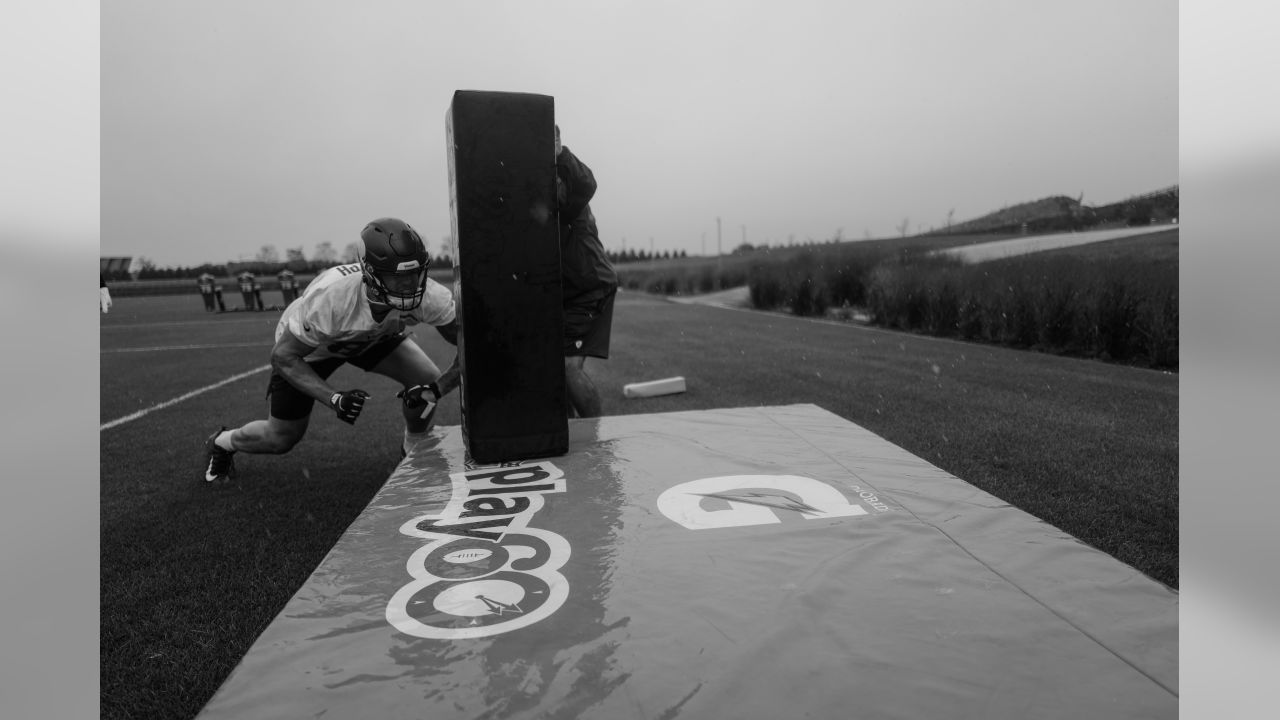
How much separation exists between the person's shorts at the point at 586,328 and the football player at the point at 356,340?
28.6 inches

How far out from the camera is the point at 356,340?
4141mm

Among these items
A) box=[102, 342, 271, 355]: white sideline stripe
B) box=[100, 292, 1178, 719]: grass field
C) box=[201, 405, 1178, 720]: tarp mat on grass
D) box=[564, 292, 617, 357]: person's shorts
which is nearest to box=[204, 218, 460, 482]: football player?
box=[100, 292, 1178, 719]: grass field

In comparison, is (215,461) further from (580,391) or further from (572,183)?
(572,183)

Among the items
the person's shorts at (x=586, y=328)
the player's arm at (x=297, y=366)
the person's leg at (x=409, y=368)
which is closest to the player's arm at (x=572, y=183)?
the person's shorts at (x=586, y=328)

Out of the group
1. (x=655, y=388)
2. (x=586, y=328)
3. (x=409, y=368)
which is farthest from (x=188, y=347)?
(x=586, y=328)

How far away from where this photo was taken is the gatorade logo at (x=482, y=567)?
79.5 inches

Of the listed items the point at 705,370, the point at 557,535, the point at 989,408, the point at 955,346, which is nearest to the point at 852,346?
the point at 955,346

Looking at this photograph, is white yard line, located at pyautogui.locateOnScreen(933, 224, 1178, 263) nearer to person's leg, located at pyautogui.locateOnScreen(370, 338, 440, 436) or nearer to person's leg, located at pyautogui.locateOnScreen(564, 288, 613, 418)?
person's leg, located at pyautogui.locateOnScreen(564, 288, 613, 418)

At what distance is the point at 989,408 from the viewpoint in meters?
5.87

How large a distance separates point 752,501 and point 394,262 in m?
2.07
